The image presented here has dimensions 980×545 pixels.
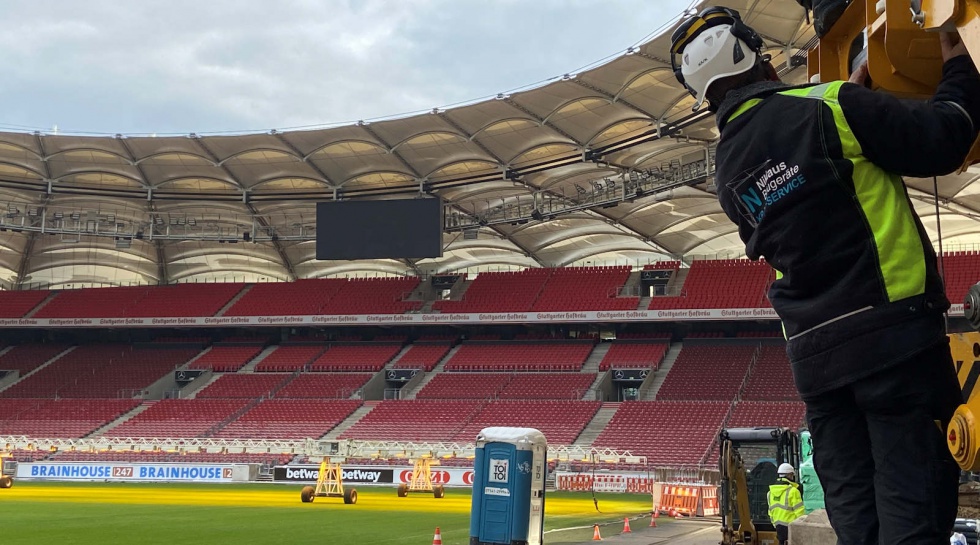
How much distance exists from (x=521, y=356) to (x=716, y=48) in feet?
149

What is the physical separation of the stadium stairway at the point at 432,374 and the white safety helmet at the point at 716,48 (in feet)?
143

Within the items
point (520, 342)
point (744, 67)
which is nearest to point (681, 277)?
point (520, 342)

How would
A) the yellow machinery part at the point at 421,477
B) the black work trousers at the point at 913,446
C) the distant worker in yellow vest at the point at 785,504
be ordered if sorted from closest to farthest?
the black work trousers at the point at 913,446 < the distant worker in yellow vest at the point at 785,504 < the yellow machinery part at the point at 421,477

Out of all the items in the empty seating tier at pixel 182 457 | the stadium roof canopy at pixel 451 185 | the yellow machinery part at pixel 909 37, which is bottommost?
the empty seating tier at pixel 182 457

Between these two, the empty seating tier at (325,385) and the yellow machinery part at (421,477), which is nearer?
the yellow machinery part at (421,477)

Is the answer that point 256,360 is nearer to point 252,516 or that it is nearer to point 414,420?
point 414,420

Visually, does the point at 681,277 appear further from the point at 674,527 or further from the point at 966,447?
the point at 966,447

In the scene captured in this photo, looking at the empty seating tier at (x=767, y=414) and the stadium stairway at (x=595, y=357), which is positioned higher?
the stadium stairway at (x=595, y=357)

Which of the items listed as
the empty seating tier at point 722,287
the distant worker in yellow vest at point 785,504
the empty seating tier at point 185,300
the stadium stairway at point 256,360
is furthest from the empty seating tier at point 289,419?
the distant worker in yellow vest at point 785,504

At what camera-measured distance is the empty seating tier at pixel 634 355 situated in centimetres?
4509

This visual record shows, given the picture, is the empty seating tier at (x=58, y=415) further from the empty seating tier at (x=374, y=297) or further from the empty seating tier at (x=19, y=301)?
the empty seating tier at (x=374, y=297)

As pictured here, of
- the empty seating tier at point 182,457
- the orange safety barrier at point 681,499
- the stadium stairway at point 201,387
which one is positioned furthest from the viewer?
the stadium stairway at point 201,387

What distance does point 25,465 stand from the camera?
35281mm

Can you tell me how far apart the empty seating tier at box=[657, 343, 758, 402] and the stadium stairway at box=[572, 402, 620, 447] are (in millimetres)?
2510
